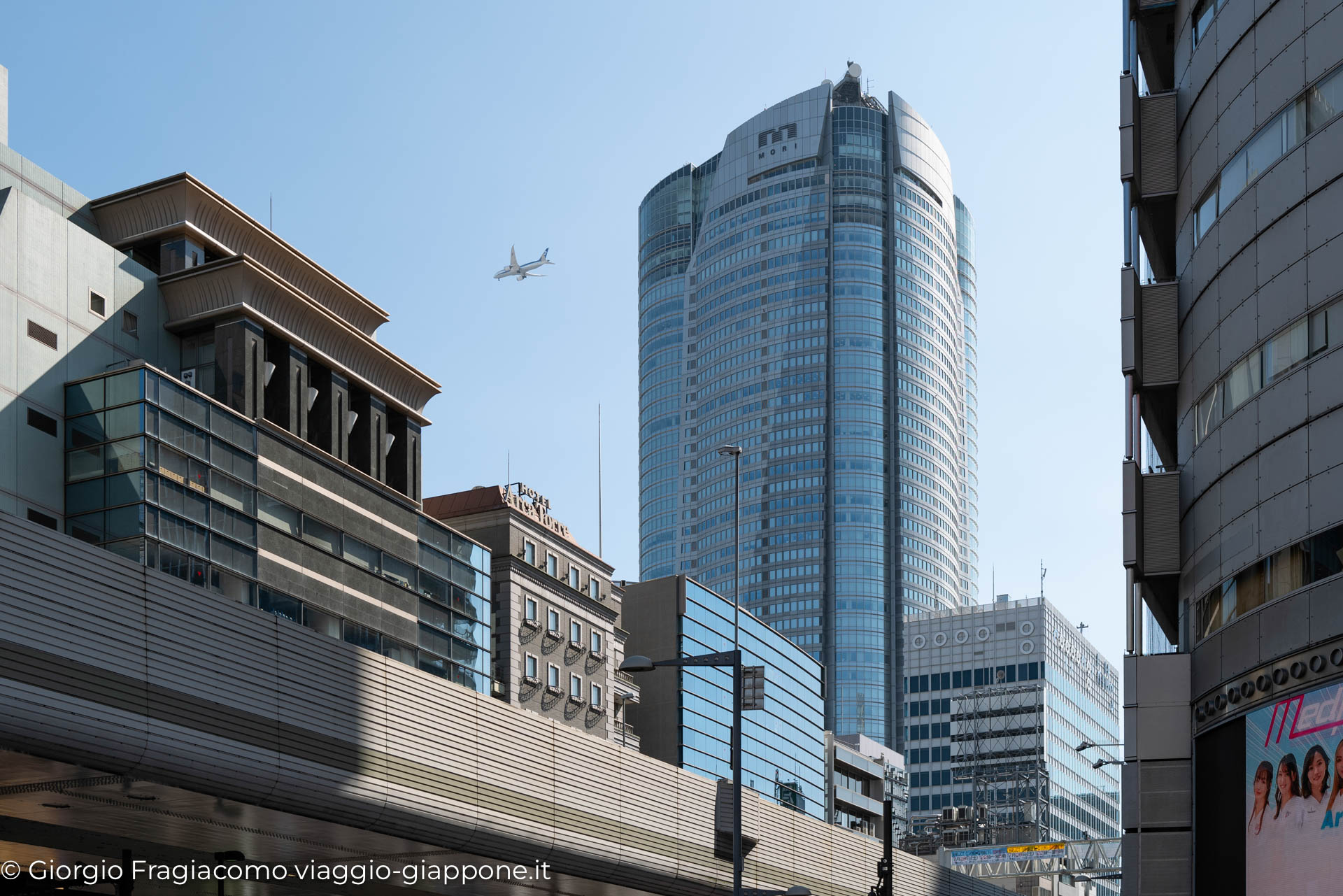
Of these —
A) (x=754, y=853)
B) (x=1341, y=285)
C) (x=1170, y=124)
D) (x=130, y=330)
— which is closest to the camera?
(x=1341, y=285)

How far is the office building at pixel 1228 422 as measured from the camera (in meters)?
35.6

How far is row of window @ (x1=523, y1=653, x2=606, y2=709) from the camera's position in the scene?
98875mm

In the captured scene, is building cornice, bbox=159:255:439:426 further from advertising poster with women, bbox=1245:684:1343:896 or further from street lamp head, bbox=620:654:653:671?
advertising poster with women, bbox=1245:684:1343:896

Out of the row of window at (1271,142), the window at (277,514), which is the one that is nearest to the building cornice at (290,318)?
the window at (277,514)

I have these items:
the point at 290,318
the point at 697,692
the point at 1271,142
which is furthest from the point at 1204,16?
the point at 697,692

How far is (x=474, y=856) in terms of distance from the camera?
42.6 metres

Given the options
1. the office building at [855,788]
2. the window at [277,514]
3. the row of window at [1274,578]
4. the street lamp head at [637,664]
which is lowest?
Result: the office building at [855,788]

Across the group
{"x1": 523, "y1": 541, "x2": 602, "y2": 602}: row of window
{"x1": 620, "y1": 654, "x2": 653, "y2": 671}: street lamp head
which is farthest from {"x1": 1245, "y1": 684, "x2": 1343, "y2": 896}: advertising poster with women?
{"x1": 523, "y1": 541, "x2": 602, "y2": 602}: row of window

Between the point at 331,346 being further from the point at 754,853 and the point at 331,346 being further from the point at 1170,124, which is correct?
the point at 1170,124

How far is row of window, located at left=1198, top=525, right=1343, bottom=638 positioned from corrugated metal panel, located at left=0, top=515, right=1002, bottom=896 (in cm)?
1698

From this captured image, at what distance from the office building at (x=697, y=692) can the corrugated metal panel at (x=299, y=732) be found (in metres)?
60.6

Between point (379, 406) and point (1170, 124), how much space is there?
49.1 meters

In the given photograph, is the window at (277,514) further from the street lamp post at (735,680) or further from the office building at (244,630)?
the street lamp post at (735,680)

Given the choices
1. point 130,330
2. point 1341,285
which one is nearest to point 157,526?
point 130,330
